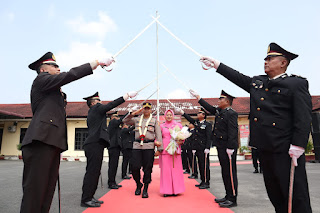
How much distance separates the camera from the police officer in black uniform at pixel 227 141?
4359 mm

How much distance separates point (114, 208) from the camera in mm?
4270

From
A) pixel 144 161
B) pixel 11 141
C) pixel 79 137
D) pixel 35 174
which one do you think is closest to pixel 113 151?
pixel 144 161

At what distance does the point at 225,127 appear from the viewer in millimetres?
4668

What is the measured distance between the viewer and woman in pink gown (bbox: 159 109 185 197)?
530 centimetres

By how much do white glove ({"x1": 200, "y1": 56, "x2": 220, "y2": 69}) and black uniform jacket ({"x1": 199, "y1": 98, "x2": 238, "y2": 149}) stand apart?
1567 mm

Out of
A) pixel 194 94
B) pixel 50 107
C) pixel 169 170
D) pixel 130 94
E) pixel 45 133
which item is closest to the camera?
pixel 45 133

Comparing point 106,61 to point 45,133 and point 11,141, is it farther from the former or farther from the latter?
point 11,141

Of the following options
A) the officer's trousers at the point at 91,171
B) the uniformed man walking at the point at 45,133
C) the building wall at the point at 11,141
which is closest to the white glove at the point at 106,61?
the uniformed man walking at the point at 45,133

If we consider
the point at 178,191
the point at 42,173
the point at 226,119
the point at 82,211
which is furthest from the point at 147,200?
the point at 42,173

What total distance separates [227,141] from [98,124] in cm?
271

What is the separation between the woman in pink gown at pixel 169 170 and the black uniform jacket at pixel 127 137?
8.49 feet

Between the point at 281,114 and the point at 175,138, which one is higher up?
the point at 281,114

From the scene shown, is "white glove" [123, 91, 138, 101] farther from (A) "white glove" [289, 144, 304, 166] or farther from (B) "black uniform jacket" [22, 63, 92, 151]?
(A) "white glove" [289, 144, 304, 166]

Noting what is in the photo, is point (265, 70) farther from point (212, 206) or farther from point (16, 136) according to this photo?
point (16, 136)
